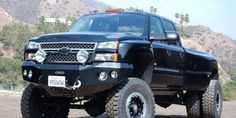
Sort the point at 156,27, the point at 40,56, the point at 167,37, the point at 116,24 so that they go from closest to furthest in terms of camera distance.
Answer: the point at 40,56, the point at 167,37, the point at 116,24, the point at 156,27

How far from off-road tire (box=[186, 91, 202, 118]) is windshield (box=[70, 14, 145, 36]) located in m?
2.72

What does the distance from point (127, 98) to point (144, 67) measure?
83 cm

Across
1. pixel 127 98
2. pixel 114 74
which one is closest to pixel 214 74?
pixel 127 98

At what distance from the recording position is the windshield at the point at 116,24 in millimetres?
7461

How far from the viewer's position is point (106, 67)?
240 inches

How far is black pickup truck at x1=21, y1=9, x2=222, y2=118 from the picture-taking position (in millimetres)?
6129

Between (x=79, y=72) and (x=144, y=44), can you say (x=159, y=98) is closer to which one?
(x=144, y=44)

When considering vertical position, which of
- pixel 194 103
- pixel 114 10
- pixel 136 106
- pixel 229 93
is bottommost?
pixel 229 93

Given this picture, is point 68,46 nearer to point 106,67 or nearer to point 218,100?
point 106,67

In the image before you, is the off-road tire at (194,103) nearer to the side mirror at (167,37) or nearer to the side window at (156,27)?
the side window at (156,27)

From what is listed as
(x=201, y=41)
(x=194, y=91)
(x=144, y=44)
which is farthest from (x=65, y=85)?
(x=201, y=41)

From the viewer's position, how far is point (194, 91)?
9672mm

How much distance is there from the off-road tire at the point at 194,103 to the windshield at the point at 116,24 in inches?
107

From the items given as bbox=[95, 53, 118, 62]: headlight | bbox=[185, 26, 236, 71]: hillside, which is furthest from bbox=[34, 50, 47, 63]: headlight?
bbox=[185, 26, 236, 71]: hillside
